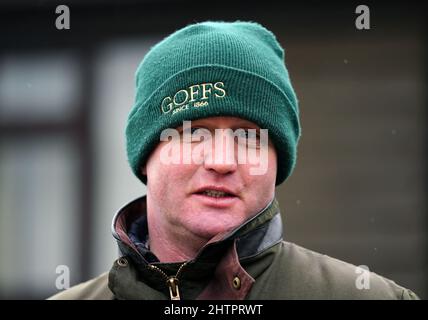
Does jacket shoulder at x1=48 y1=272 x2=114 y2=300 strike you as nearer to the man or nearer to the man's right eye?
the man

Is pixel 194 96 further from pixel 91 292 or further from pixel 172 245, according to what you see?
pixel 91 292

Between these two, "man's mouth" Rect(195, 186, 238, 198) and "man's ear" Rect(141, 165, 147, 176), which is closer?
"man's mouth" Rect(195, 186, 238, 198)

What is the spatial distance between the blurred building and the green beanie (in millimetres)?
2928

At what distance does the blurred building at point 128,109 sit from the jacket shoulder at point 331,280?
293 cm

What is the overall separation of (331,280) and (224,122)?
1.81ft

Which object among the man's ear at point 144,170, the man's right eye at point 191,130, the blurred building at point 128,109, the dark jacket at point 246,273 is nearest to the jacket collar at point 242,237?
the dark jacket at point 246,273

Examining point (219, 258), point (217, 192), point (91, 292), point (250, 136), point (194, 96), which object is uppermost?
point (194, 96)

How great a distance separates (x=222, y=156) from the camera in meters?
2.03

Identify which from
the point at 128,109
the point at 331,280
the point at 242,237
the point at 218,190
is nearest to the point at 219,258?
the point at 242,237

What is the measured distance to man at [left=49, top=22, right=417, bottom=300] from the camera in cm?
204

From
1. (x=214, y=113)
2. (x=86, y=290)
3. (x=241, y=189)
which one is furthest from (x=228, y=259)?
(x=86, y=290)

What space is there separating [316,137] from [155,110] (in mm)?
3166

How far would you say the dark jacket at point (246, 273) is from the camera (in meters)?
2.02

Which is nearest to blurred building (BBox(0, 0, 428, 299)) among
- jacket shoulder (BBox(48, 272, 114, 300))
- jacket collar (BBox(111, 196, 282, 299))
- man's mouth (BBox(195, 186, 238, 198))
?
jacket shoulder (BBox(48, 272, 114, 300))
